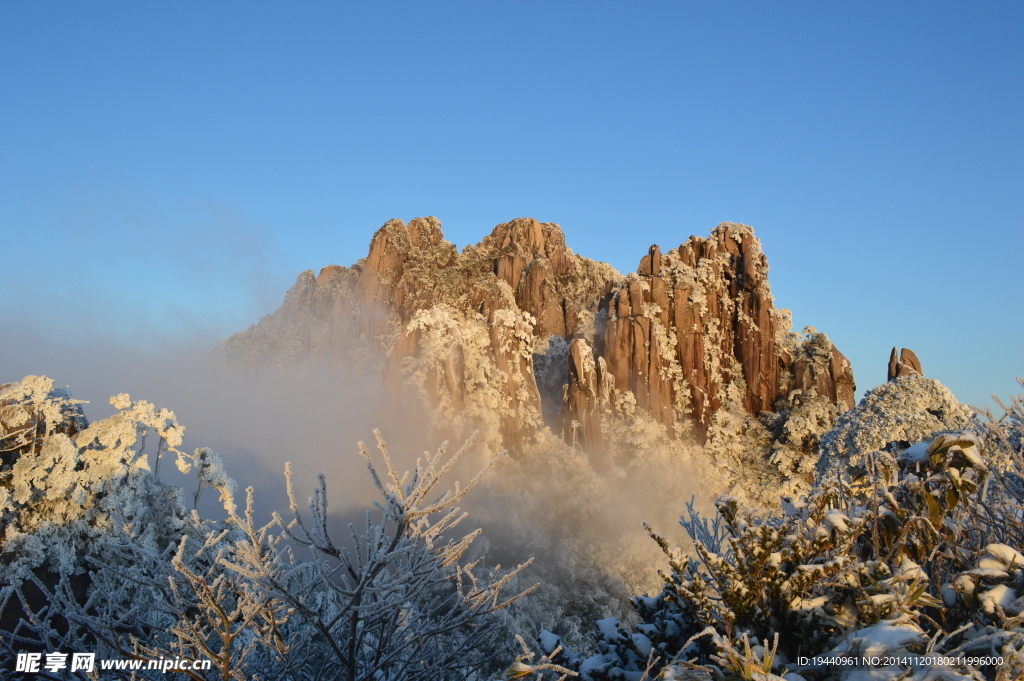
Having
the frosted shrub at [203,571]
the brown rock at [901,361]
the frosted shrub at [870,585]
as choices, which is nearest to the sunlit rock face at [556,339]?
the brown rock at [901,361]

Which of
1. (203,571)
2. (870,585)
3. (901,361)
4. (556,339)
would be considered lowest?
(870,585)

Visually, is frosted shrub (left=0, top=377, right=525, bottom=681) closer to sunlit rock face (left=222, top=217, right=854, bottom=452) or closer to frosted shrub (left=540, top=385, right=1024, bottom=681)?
frosted shrub (left=540, top=385, right=1024, bottom=681)

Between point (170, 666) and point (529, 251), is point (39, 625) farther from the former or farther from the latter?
point (529, 251)

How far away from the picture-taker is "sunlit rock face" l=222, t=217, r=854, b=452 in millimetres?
38344

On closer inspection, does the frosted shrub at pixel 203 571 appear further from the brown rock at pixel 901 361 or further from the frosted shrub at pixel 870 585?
the brown rock at pixel 901 361

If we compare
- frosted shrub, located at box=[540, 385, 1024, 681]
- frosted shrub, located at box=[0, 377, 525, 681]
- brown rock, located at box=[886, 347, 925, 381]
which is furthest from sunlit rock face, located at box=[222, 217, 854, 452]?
frosted shrub, located at box=[540, 385, 1024, 681]

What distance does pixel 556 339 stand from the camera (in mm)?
45188

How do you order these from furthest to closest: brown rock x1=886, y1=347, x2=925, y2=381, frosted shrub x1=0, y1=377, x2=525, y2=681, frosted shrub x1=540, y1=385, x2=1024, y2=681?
brown rock x1=886, y1=347, x2=925, y2=381, frosted shrub x1=0, y1=377, x2=525, y2=681, frosted shrub x1=540, y1=385, x2=1024, y2=681

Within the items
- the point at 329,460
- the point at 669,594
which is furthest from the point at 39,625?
the point at 329,460

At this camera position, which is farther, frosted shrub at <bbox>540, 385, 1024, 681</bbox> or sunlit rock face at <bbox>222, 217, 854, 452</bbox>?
sunlit rock face at <bbox>222, 217, 854, 452</bbox>

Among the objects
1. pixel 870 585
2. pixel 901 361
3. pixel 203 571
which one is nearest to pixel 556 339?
pixel 901 361

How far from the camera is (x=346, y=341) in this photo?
45.7 metres

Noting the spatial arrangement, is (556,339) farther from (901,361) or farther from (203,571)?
(203,571)

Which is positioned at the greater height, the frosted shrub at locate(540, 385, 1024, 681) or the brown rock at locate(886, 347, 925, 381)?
the brown rock at locate(886, 347, 925, 381)
